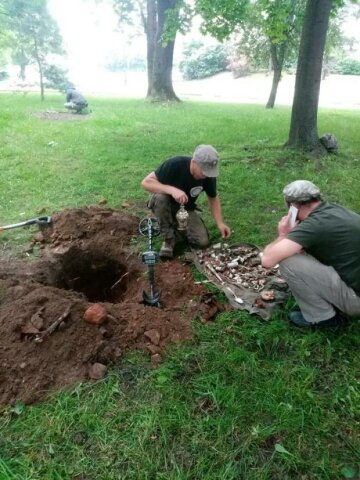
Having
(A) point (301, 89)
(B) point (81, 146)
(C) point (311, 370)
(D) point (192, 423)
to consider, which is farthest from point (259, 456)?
(B) point (81, 146)

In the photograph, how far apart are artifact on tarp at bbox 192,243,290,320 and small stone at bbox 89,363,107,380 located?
1.12 metres

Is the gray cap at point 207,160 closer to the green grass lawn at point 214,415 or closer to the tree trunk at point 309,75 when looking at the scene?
the green grass lawn at point 214,415

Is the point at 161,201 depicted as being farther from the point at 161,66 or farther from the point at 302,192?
the point at 161,66

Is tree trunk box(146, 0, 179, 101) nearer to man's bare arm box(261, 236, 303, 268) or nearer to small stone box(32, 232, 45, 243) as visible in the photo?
small stone box(32, 232, 45, 243)

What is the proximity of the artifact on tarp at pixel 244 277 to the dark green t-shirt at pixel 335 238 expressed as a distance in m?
0.63

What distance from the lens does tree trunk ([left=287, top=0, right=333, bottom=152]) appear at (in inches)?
232

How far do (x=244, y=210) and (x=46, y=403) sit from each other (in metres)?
3.16

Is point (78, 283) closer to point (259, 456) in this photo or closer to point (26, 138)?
point (259, 456)

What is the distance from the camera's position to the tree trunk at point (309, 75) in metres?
5.89

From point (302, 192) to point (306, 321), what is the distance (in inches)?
36.0

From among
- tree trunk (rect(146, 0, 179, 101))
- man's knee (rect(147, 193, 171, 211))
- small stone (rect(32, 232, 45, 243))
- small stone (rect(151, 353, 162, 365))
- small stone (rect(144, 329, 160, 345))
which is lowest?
small stone (rect(151, 353, 162, 365))

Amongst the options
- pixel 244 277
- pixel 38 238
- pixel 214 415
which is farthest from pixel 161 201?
pixel 214 415

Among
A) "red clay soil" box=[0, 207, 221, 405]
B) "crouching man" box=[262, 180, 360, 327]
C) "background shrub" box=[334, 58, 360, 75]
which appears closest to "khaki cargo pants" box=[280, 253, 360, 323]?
"crouching man" box=[262, 180, 360, 327]

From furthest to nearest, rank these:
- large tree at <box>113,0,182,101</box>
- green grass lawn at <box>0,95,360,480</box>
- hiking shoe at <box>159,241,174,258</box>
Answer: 1. large tree at <box>113,0,182,101</box>
2. hiking shoe at <box>159,241,174,258</box>
3. green grass lawn at <box>0,95,360,480</box>
